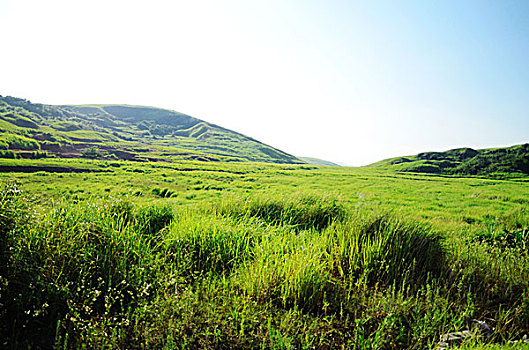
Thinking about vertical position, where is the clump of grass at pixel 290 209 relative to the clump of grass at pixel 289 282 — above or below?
above

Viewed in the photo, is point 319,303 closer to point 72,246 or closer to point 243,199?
point 72,246

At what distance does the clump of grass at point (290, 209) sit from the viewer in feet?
27.1

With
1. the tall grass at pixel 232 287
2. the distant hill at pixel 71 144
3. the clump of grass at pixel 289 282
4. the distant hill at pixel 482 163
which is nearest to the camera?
the tall grass at pixel 232 287

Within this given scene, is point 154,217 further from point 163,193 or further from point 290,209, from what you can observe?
point 163,193

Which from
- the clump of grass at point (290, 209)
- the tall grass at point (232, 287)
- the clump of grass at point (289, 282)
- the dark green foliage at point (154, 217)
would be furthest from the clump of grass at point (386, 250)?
the dark green foliage at point (154, 217)

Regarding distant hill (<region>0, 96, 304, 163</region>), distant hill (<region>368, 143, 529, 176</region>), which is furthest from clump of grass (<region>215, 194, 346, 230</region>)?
distant hill (<region>368, 143, 529, 176</region>)

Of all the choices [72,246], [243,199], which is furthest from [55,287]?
[243,199]

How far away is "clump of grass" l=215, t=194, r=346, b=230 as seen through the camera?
27.1ft

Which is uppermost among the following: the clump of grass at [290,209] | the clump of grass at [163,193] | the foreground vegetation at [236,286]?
the clump of grass at [290,209]

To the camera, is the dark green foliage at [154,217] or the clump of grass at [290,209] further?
the clump of grass at [290,209]

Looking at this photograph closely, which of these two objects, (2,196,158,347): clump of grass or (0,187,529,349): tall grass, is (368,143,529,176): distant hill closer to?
(0,187,529,349): tall grass

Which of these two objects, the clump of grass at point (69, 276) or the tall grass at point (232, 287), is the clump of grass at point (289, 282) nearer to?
the tall grass at point (232, 287)

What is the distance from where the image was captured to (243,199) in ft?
31.1

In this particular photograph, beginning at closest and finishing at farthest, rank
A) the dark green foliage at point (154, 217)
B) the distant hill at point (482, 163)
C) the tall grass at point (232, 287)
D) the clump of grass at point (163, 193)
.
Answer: the tall grass at point (232, 287)
the dark green foliage at point (154, 217)
the clump of grass at point (163, 193)
the distant hill at point (482, 163)
